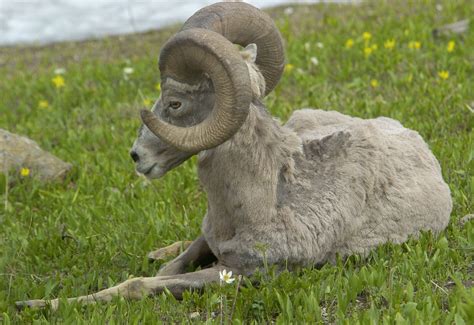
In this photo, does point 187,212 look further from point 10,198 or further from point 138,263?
point 10,198

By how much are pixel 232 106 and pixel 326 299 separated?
137 cm

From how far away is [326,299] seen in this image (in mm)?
5590

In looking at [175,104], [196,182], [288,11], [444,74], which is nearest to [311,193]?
[175,104]

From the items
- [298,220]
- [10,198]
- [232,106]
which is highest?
[232,106]

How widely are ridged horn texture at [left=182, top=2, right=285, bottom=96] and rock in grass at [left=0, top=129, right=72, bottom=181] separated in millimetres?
3392

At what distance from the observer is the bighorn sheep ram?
5.50 m

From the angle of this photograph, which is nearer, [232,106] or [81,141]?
[232,106]

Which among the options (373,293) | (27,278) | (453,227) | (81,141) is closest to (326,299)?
(373,293)

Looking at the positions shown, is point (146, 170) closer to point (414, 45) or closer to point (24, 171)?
point (24, 171)

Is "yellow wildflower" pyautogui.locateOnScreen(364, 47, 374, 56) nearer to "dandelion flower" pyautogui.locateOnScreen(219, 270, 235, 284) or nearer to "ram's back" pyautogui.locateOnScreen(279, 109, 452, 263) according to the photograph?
"ram's back" pyautogui.locateOnScreen(279, 109, 452, 263)

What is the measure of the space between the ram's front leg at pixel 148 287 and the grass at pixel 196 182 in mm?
100

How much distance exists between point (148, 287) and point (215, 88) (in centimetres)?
144

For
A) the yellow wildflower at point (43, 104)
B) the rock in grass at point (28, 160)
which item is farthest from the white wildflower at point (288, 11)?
the rock in grass at point (28, 160)

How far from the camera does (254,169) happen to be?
19.7 ft
